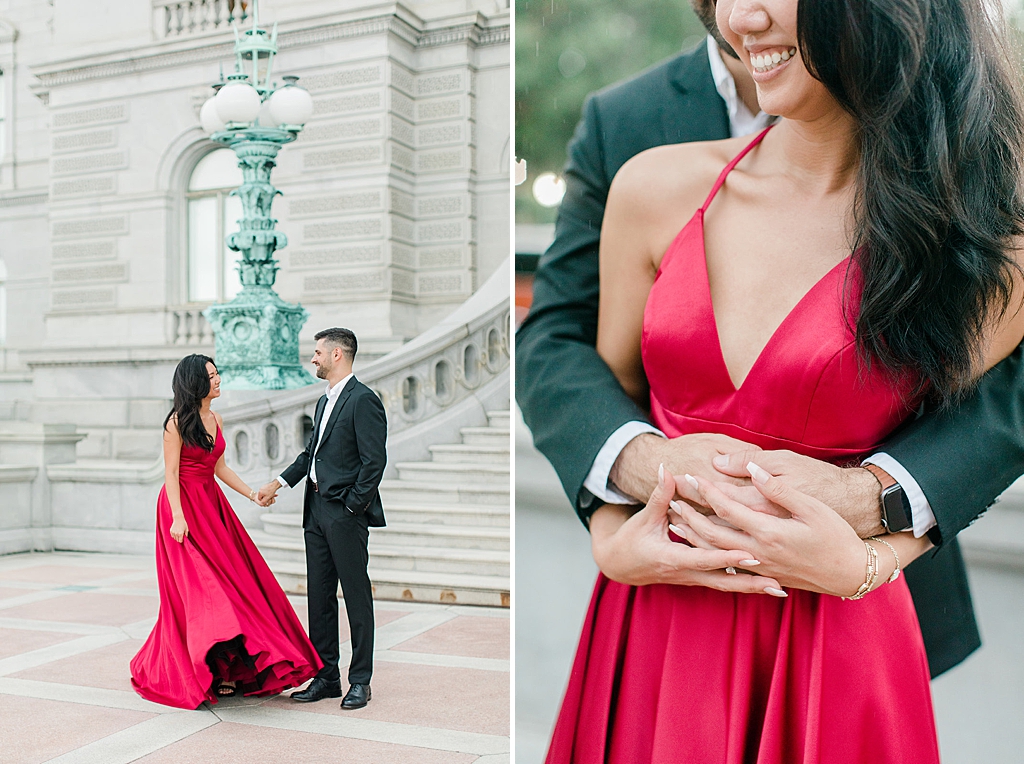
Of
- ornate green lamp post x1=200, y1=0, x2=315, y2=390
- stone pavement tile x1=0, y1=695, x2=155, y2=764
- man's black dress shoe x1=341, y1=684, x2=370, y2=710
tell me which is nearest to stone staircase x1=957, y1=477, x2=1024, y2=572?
man's black dress shoe x1=341, y1=684, x2=370, y2=710

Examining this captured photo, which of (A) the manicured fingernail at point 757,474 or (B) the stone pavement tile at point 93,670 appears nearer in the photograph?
(A) the manicured fingernail at point 757,474

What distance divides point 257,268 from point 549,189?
8574 millimetres

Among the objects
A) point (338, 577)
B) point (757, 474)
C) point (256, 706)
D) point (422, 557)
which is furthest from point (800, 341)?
point (422, 557)

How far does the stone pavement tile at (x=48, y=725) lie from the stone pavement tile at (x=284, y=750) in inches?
19.3

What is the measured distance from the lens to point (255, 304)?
964cm

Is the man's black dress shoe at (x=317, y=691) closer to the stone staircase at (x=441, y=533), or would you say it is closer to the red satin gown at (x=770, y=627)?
the stone staircase at (x=441, y=533)

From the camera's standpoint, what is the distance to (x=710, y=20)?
163cm

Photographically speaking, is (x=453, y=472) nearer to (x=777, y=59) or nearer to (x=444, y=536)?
(x=444, y=536)

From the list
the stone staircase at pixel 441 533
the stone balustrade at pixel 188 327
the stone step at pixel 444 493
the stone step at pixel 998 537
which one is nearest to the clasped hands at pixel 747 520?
the stone step at pixel 998 537

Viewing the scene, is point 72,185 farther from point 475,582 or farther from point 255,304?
point 475,582

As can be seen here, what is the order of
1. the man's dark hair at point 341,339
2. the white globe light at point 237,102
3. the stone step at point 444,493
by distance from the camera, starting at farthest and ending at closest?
1. the stone step at point 444,493
2. the white globe light at point 237,102
3. the man's dark hair at point 341,339

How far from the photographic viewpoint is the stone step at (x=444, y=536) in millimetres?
8164

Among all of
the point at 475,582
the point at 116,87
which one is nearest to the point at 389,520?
the point at 475,582

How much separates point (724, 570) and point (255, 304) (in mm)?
8690
